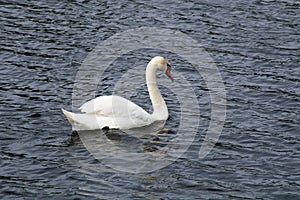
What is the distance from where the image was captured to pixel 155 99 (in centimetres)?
1745

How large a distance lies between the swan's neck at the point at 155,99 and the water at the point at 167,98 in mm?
314

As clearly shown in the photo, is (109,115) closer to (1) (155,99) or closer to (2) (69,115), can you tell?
(2) (69,115)

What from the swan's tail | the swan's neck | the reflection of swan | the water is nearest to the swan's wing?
the reflection of swan

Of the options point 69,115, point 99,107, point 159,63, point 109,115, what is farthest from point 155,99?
point 69,115

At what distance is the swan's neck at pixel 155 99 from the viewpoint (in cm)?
1717

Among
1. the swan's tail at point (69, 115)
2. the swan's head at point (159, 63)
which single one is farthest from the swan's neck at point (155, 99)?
the swan's tail at point (69, 115)

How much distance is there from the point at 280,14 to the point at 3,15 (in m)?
9.42

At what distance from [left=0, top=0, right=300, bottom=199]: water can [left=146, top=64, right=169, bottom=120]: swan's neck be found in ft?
1.03

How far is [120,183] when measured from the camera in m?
13.5

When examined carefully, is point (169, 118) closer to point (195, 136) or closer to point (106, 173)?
point (195, 136)

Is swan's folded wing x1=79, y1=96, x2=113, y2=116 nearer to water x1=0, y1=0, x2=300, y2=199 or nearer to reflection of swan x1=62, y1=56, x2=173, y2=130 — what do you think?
reflection of swan x1=62, y1=56, x2=173, y2=130

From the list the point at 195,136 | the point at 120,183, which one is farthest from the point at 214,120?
the point at 120,183

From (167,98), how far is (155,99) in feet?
3.80

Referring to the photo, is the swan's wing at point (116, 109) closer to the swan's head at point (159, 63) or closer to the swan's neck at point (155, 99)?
the swan's neck at point (155, 99)
